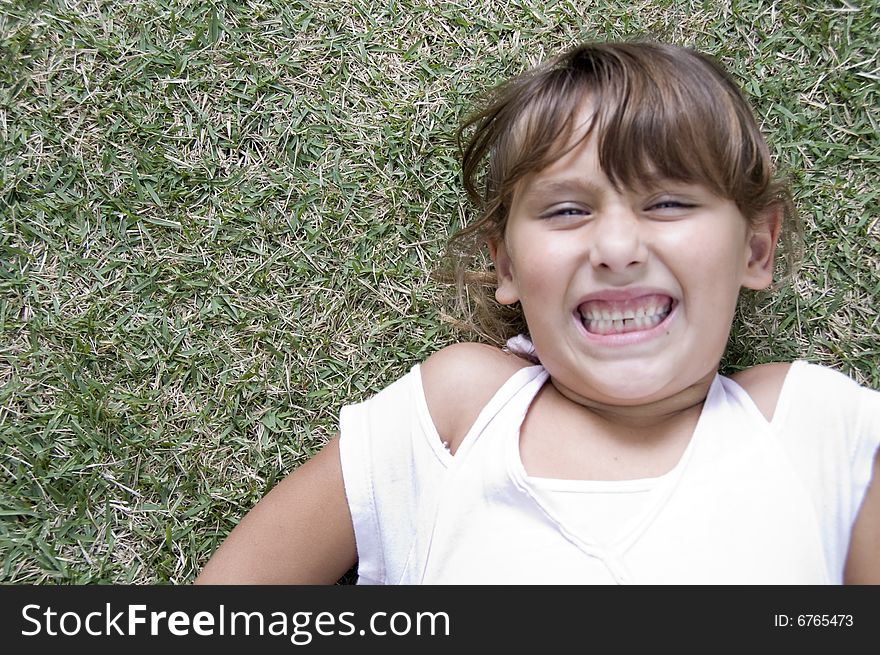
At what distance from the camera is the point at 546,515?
5.29 ft

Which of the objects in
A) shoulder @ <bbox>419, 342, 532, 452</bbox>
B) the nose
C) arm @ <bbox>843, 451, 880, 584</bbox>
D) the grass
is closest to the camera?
the nose

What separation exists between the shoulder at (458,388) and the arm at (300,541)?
0.25 meters

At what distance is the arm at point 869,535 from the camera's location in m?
1.63

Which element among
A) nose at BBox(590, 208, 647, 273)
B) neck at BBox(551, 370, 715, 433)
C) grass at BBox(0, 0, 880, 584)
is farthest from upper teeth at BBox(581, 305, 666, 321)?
grass at BBox(0, 0, 880, 584)

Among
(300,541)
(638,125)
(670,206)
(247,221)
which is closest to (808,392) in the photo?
(670,206)

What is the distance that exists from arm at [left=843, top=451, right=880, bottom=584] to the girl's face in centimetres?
41

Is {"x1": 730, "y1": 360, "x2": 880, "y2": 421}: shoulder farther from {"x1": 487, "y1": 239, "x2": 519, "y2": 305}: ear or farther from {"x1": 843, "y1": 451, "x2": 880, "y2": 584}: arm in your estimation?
{"x1": 487, "y1": 239, "x2": 519, "y2": 305}: ear

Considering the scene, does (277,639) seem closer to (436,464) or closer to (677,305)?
(436,464)

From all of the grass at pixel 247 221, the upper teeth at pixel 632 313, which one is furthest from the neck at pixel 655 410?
the grass at pixel 247 221

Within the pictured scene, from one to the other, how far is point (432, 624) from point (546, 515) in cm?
35

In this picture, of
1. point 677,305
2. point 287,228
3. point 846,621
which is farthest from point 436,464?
point 846,621

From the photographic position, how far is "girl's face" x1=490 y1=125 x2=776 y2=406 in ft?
4.97

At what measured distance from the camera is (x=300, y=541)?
176 cm

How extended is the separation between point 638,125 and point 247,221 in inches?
39.9
